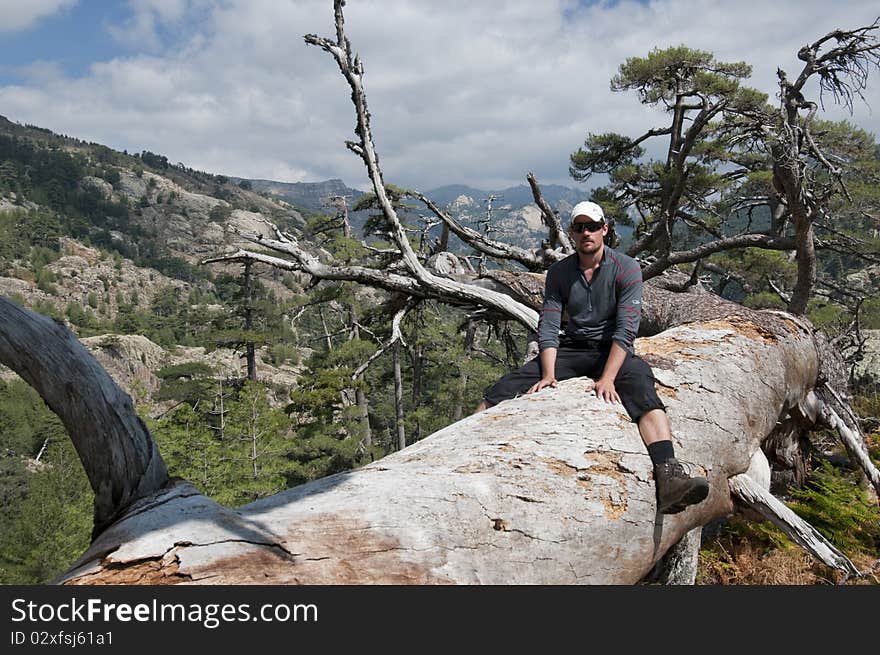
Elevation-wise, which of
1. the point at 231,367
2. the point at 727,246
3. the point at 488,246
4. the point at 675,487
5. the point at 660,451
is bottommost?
the point at 231,367

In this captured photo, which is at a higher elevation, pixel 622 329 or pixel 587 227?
pixel 587 227

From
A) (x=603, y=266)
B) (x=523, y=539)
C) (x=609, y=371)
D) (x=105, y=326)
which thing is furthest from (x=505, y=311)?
(x=105, y=326)

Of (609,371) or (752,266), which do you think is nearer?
(609,371)

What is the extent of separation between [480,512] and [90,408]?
147 centimetres

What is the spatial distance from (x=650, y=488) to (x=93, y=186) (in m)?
198

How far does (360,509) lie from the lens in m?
1.78

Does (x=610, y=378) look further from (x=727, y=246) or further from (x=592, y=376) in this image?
(x=727, y=246)

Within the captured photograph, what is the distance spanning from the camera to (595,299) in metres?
3.08

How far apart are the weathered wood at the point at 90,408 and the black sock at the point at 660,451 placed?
2.05 meters

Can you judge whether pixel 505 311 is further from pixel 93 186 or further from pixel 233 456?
pixel 93 186

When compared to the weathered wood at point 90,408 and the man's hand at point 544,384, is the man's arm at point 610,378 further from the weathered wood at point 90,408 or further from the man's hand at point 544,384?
the weathered wood at point 90,408

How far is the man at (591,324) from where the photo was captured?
269cm

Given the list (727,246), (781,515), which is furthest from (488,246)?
(781,515)

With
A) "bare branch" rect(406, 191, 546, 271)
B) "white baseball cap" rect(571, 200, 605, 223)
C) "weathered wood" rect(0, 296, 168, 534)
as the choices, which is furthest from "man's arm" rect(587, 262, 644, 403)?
"bare branch" rect(406, 191, 546, 271)
